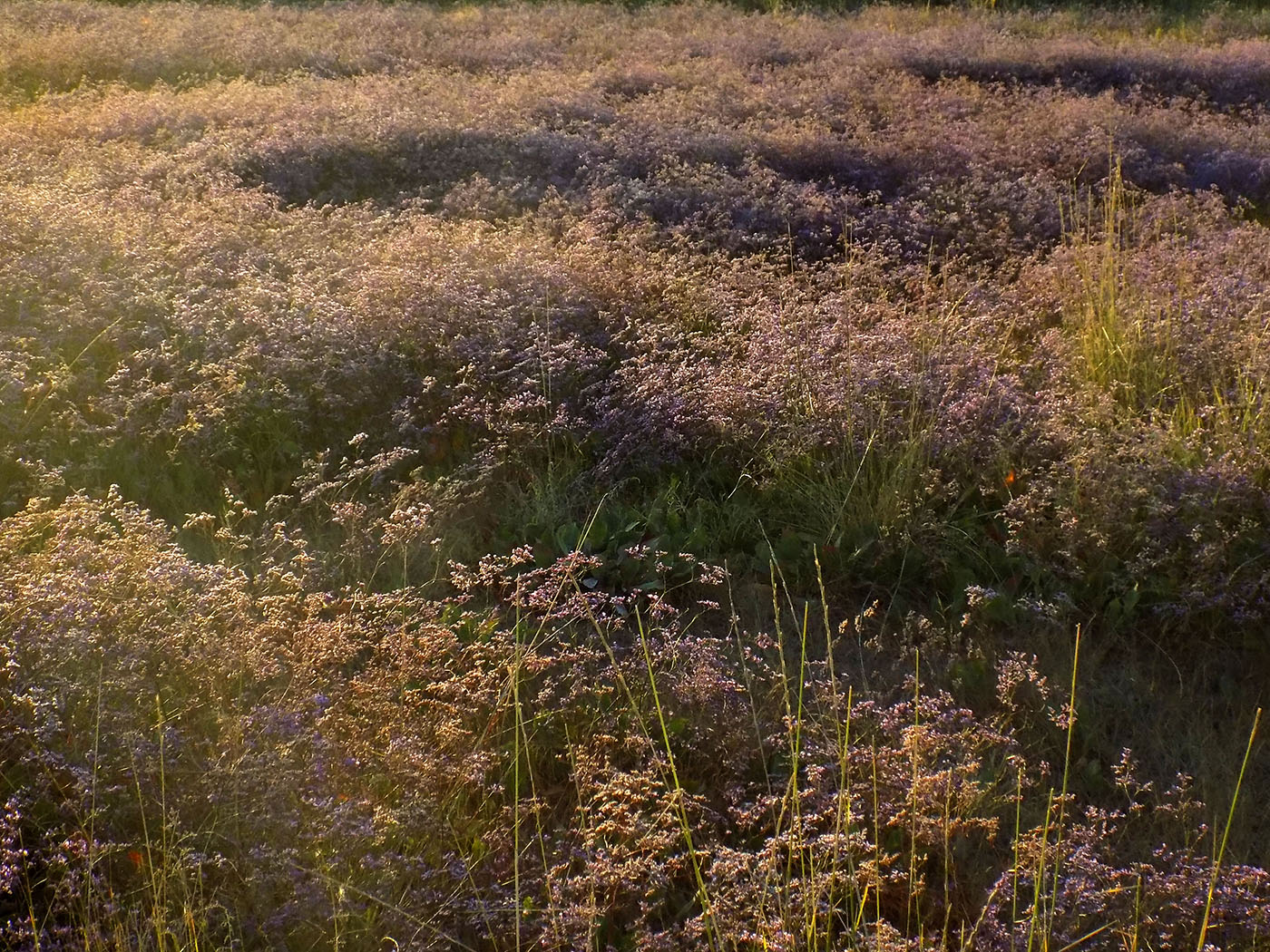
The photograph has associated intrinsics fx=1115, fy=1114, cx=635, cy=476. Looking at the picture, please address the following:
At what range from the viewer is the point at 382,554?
4000mm

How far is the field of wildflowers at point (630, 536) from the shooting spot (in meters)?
2.66

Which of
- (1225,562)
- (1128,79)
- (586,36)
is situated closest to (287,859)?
(1225,562)

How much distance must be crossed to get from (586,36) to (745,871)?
12688 millimetres

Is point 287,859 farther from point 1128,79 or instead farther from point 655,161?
point 1128,79

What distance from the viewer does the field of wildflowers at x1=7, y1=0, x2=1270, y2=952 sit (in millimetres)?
2658

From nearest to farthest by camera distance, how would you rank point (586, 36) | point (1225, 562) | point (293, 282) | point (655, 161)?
point (1225, 562)
point (293, 282)
point (655, 161)
point (586, 36)

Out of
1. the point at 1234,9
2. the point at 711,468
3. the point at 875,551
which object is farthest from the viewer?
the point at 1234,9

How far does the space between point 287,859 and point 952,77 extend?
11.0 metres

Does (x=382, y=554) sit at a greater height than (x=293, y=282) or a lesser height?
lesser

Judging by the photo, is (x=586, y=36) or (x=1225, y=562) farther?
(x=586, y=36)

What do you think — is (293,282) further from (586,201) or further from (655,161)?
(655,161)

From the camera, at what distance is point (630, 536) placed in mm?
4465

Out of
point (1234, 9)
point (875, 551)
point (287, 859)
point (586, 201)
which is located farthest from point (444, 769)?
→ point (1234, 9)

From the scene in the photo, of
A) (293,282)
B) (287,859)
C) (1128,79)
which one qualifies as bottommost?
(287,859)
